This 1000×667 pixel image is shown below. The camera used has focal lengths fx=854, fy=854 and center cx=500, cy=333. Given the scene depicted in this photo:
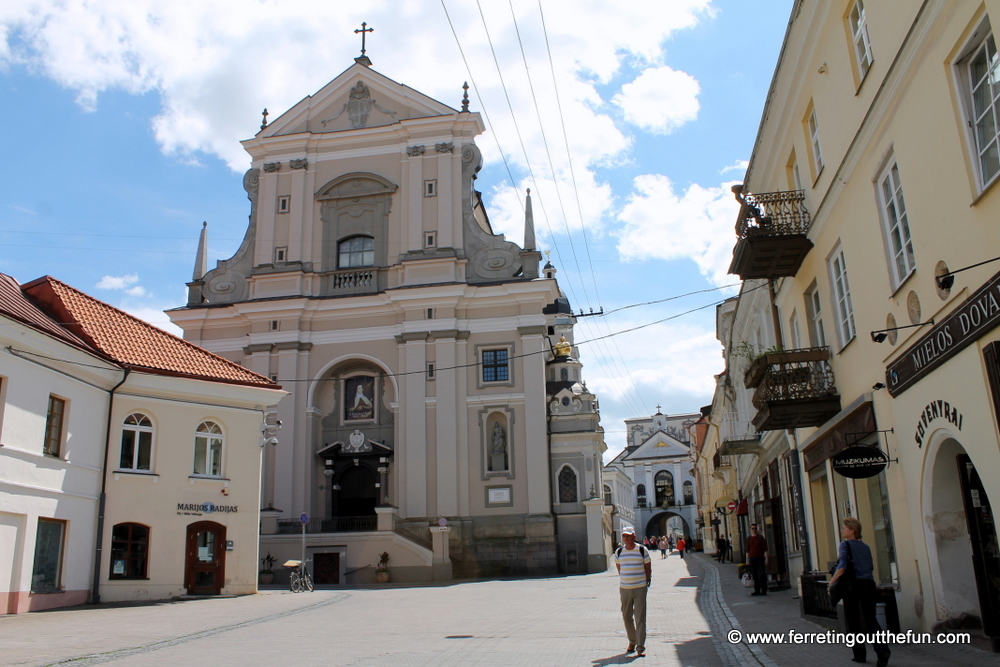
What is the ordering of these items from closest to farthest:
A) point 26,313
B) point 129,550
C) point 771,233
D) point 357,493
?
point 771,233
point 26,313
point 129,550
point 357,493

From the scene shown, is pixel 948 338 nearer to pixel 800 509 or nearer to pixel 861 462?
pixel 861 462

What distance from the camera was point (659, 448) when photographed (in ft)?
336

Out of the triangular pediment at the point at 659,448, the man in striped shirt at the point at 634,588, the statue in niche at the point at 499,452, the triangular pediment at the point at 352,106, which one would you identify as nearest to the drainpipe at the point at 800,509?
the man in striped shirt at the point at 634,588

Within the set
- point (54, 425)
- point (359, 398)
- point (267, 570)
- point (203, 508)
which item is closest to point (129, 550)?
point (203, 508)

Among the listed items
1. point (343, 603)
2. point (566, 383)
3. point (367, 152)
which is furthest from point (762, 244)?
point (566, 383)

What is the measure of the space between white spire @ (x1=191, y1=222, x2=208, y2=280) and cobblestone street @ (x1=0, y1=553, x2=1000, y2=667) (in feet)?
69.3

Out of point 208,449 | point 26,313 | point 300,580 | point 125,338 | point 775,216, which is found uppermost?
point 125,338

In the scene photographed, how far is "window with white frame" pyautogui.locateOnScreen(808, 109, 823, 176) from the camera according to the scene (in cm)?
1297

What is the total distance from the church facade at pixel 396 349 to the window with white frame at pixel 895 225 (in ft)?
75.6

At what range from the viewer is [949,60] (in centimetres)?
798

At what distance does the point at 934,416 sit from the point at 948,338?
1028mm

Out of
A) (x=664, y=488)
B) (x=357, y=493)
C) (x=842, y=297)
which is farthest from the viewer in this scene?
(x=664, y=488)

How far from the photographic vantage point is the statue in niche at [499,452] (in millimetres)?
33219

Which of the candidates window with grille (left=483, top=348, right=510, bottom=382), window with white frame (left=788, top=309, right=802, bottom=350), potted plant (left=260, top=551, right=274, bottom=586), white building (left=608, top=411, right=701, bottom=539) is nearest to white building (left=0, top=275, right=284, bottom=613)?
potted plant (left=260, top=551, right=274, bottom=586)
